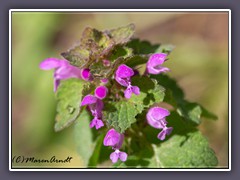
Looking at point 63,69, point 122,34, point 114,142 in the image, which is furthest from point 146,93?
point 63,69

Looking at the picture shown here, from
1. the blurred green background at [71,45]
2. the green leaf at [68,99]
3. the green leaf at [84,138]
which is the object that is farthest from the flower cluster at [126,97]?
the blurred green background at [71,45]

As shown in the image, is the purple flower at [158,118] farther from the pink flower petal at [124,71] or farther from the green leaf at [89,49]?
the green leaf at [89,49]

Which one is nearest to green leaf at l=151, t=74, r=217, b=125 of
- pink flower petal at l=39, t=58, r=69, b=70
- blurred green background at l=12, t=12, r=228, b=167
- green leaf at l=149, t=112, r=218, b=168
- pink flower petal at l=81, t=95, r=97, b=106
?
green leaf at l=149, t=112, r=218, b=168

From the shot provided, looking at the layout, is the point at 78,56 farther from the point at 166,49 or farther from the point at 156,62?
the point at 166,49

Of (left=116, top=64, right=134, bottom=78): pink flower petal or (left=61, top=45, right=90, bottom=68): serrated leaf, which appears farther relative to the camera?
(left=61, top=45, right=90, bottom=68): serrated leaf

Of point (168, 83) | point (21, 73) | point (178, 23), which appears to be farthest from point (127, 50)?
→ point (178, 23)

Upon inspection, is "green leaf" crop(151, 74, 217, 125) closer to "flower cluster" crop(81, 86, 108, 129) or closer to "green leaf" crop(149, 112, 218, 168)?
"green leaf" crop(149, 112, 218, 168)
